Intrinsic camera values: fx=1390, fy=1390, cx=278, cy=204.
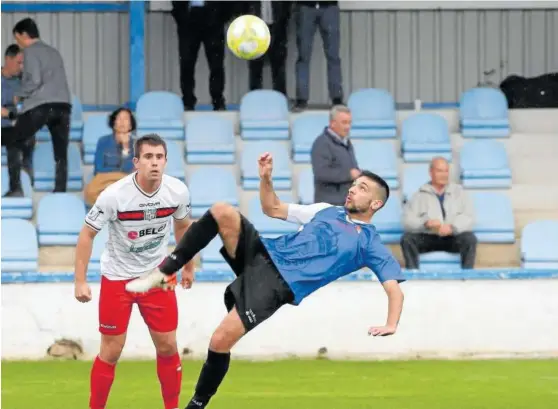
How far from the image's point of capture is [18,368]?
425 inches

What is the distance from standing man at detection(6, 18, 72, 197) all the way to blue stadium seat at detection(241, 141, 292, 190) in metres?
1.73

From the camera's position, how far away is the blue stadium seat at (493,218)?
12.8 metres

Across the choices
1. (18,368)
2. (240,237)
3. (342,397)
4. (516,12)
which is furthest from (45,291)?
(516,12)

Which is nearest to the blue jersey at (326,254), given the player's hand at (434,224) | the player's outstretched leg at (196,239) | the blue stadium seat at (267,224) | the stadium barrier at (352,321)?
the player's outstretched leg at (196,239)

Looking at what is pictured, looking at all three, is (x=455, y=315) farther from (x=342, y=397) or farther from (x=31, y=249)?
(x=31, y=249)

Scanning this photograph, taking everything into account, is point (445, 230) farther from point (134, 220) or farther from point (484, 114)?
point (134, 220)

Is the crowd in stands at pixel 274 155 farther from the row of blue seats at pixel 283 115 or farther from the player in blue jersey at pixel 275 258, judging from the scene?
the player in blue jersey at pixel 275 258

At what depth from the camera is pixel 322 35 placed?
1379 centimetres

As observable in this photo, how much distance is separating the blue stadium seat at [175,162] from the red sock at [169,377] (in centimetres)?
512

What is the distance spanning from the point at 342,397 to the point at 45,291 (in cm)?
308

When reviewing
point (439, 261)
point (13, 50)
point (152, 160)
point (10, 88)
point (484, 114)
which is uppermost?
point (13, 50)

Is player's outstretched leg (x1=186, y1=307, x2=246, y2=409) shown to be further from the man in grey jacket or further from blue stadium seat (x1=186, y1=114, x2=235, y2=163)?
blue stadium seat (x1=186, y1=114, x2=235, y2=163)

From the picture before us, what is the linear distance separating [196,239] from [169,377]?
1.04 metres

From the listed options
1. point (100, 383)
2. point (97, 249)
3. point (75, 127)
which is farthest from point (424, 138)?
point (100, 383)
